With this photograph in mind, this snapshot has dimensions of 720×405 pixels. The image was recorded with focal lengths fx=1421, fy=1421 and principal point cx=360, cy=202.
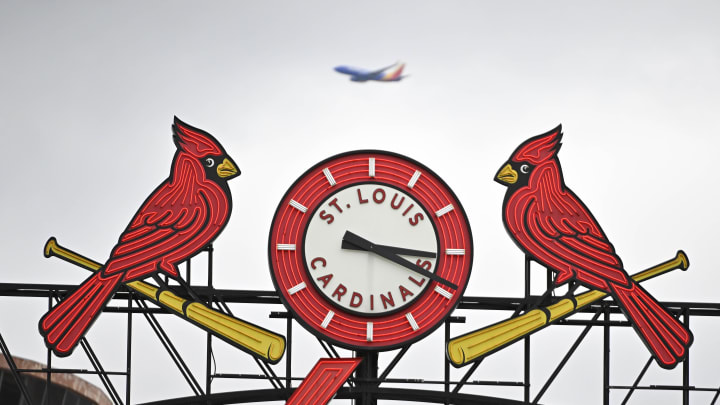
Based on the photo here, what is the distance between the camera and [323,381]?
22.1 metres

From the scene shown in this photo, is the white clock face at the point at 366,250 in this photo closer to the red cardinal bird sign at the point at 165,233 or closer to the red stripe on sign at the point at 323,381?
the red stripe on sign at the point at 323,381

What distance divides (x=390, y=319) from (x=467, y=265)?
1.54m

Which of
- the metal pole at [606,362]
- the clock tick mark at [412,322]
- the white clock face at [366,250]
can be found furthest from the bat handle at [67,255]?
the metal pole at [606,362]

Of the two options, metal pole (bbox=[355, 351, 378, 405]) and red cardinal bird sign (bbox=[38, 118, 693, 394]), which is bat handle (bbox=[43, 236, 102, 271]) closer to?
red cardinal bird sign (bbox=[38, 118, 693, 394])

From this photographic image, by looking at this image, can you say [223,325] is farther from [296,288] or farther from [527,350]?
[527,350]

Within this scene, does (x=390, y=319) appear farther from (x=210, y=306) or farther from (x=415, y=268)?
(x=210, y=306)

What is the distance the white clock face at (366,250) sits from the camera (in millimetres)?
22688

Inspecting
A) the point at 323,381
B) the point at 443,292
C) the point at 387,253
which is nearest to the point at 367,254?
the point at 387,253

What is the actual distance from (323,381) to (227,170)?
3922mm

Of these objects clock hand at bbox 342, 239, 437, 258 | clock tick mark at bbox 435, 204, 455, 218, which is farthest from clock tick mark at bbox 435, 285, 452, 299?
clock tick mark at bbox 435, 204, 455, 218

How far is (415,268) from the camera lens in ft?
74.7

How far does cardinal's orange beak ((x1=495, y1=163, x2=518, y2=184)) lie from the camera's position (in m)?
23.6

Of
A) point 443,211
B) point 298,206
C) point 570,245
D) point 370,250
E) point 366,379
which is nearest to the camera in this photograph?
point 366,379

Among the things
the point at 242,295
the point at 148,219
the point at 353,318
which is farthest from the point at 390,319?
the point at 148,219
